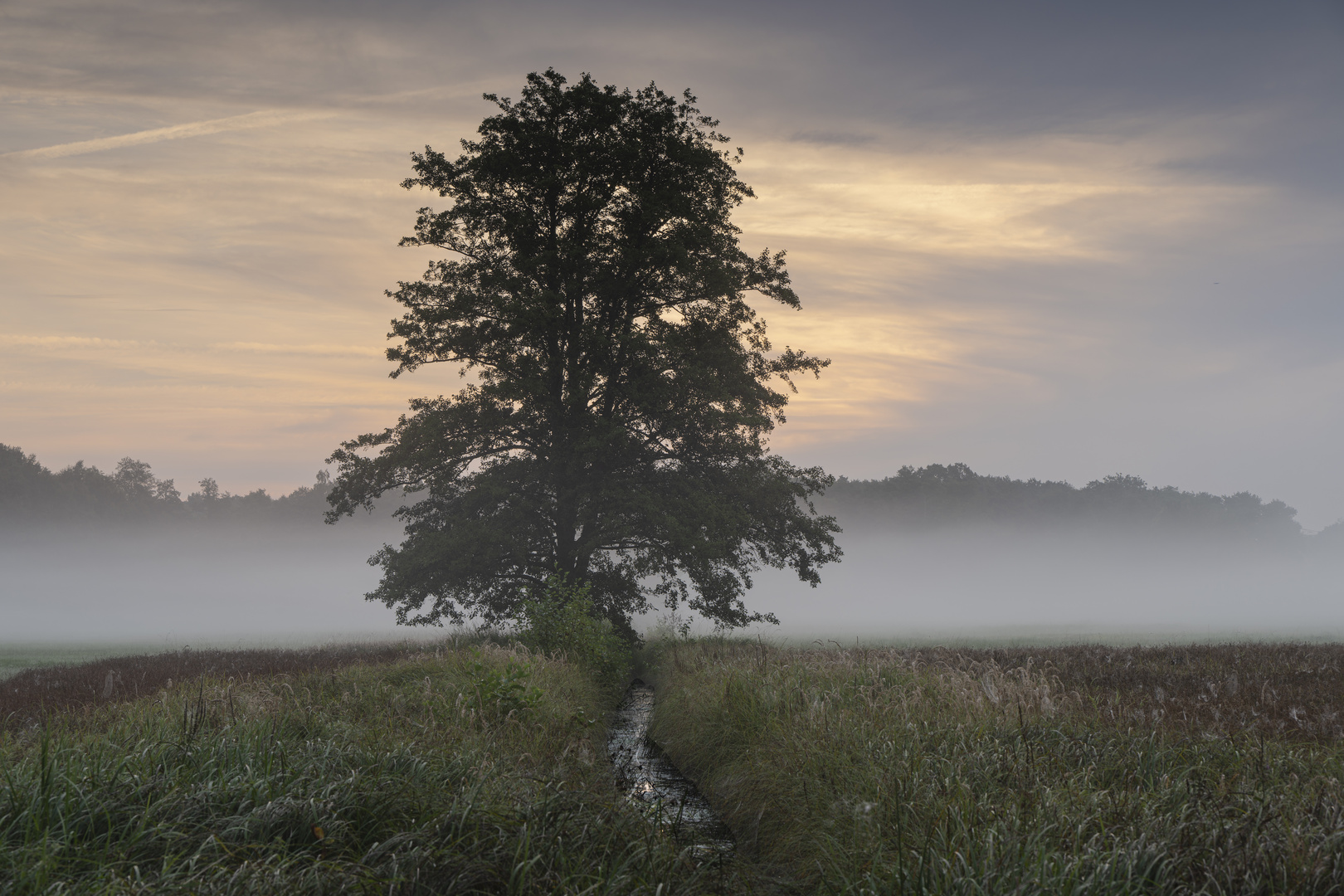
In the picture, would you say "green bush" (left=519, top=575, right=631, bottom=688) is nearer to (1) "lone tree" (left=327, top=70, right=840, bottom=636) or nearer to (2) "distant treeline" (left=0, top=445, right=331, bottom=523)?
(1) "lone tree" (left=327, top=70, right=840, bottom=636)

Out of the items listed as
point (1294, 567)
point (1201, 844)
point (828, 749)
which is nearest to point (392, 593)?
point (828, 749)

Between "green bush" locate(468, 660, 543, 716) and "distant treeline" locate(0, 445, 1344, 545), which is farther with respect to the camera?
"distant treeline" locate(0, 445, 1344, 545)

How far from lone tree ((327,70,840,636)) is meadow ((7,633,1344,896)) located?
13.3 meters

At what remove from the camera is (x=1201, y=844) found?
411cm

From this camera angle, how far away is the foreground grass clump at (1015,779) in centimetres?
387

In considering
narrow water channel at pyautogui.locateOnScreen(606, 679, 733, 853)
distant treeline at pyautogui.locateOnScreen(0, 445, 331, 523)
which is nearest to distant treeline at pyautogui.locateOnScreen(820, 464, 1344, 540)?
distant treeline at pyautogui.locateOnScreen(0, 445, 331, 523)

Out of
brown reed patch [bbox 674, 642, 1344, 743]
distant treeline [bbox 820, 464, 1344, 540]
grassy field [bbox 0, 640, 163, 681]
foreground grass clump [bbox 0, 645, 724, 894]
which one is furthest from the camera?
distant treeline [bbox 820, 464, 1344, 540]

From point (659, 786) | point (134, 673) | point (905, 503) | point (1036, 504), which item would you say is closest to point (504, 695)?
point (659, 786)

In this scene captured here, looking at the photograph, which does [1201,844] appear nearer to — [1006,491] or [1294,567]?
[1006,491]

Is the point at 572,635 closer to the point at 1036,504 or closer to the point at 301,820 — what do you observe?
the point at 301,820

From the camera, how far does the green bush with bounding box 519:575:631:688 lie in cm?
1636

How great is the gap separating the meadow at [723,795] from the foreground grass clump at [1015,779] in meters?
0.03

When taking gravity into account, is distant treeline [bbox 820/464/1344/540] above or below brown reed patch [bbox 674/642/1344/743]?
above

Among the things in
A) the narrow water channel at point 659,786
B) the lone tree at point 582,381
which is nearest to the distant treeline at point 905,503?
the lone tree at point 582,381
